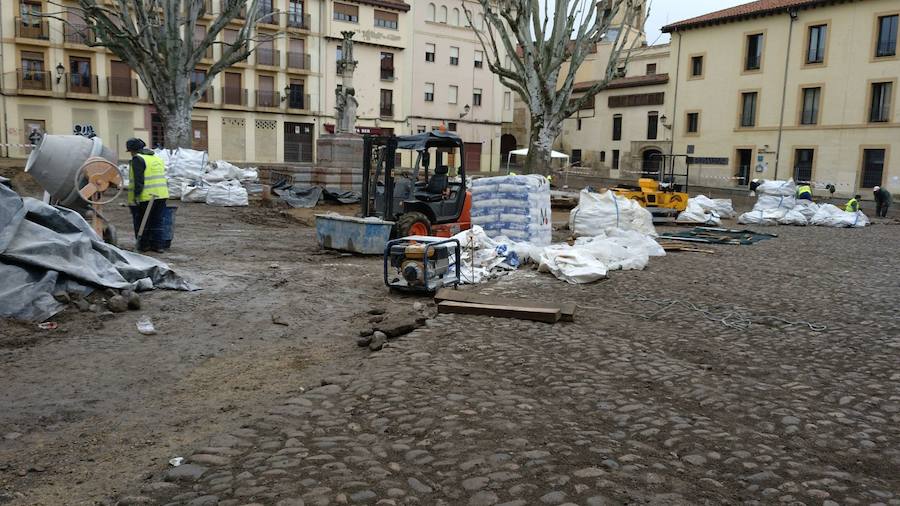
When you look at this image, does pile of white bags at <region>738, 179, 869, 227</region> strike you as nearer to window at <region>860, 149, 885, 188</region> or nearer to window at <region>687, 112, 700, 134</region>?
window at <region>860, 149, 885, 188</region>

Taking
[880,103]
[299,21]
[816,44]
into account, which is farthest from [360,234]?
[299,21]

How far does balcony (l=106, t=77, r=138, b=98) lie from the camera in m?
38.8

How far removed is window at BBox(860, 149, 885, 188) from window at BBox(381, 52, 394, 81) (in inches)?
1112

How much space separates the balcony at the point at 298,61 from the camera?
142ft

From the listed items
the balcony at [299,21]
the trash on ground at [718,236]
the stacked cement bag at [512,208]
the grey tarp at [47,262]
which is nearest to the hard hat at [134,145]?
the grey tarp at [47,262]

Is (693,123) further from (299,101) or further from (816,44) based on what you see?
(299,101)

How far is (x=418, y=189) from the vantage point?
38.3 feet

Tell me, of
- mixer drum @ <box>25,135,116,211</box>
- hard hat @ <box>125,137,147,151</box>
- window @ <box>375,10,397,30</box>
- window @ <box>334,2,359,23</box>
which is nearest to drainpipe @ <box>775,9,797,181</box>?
window @ <box>375,10,397,30</box>

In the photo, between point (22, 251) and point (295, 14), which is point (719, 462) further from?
point (295, 14)

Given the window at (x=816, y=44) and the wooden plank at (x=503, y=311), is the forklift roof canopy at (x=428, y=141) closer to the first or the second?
the wooden plank at (x=503, y=311)

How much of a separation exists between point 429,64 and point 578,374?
4608 centimetres

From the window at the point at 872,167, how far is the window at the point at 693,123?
8.75 m

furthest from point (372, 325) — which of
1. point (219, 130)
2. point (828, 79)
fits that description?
point (219, 130)

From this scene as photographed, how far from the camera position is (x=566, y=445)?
3.69 meters
